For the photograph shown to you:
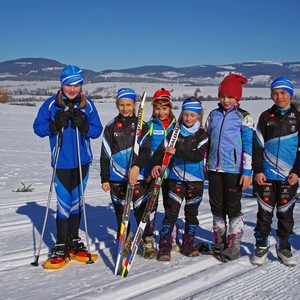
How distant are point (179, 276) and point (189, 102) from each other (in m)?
1.85

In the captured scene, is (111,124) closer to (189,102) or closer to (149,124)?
(149,124)

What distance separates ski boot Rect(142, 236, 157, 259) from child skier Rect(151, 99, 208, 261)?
10cm

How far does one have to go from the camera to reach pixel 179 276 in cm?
385

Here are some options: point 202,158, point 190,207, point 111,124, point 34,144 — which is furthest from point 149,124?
point 34,144

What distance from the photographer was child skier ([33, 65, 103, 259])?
4.11m

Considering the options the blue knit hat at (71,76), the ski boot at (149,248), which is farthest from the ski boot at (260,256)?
the blue knit hat at (71,76)

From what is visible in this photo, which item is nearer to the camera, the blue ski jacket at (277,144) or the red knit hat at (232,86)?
the blue ski jacket at (277,144)

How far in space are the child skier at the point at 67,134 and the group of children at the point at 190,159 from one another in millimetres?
11

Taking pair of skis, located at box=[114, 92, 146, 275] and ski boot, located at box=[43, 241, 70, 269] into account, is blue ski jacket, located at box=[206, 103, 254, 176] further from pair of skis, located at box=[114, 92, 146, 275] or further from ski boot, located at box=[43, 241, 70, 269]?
ski boot, located at box=[43, 241, 70, 269]

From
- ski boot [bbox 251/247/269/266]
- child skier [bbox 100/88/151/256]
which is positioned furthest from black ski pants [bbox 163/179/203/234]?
ski boot [bbox 251/247/269/266]

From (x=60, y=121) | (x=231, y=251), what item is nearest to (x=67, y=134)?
(x=60, y=121)

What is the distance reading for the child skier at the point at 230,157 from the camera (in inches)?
165

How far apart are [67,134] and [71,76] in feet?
2.03

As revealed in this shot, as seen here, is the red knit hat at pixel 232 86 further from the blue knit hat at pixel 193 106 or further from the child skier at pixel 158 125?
the child skier at pixel 158 125
